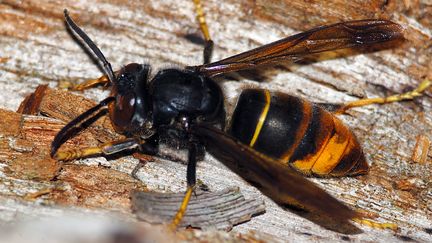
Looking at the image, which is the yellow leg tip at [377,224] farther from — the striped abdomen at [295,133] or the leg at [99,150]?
the leg at [99,150]

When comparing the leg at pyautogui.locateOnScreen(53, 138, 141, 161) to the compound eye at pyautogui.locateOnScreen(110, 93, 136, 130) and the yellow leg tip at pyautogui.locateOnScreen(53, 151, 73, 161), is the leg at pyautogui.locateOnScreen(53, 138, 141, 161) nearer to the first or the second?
the yellow leg tip at pyautogui.locateOnScreen(53, 151, 73, 161)

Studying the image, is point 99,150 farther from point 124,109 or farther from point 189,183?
point 189,183

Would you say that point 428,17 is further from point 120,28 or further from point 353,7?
point 120,28

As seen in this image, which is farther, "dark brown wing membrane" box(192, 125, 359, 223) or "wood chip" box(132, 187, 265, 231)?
"wood chip" box(132, 187, 265, 231)

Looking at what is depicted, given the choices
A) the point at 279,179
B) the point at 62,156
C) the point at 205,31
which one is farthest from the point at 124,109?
the point at 279,179

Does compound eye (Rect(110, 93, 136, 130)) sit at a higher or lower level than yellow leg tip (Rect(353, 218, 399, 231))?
higher

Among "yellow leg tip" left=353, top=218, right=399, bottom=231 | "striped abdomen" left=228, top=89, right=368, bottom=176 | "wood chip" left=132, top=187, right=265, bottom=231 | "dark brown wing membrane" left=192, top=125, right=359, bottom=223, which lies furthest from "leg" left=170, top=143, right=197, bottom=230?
"yellow leg tip" left=353, top=218, right=399, bottom=231

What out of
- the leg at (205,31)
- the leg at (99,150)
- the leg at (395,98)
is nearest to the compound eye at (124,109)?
the leg at (99,150)
